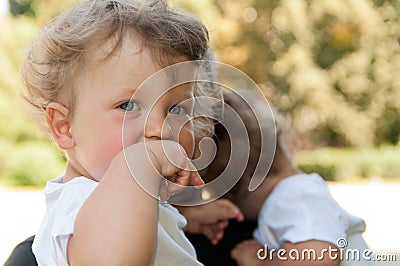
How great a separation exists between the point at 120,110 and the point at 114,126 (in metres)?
0.03

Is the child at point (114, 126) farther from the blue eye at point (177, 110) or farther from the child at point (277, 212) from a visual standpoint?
the child at point (277, 212)

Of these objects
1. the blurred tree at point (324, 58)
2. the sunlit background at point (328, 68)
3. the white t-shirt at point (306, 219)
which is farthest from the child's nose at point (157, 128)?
the blurred tree at point (324, 58)

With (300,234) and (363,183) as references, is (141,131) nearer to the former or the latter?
(300,234)

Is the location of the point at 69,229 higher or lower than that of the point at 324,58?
higher

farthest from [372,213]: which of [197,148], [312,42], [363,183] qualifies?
[197,148]

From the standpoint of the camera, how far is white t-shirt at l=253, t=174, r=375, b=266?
179 cm

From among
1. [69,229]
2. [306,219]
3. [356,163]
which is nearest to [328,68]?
[356,163]

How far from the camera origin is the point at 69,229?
1019mm

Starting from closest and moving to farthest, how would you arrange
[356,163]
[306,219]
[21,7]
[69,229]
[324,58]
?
[69,229]
[306,219]
[356,163]
[324,58]
[21,7]

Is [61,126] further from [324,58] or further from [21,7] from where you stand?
[21,7]

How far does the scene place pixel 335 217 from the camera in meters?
1.82

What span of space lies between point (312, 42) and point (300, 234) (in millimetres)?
15327

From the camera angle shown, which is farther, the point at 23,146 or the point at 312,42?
the point at 312,42

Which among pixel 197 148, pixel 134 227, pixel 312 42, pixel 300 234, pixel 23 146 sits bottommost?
pixel 23 146
